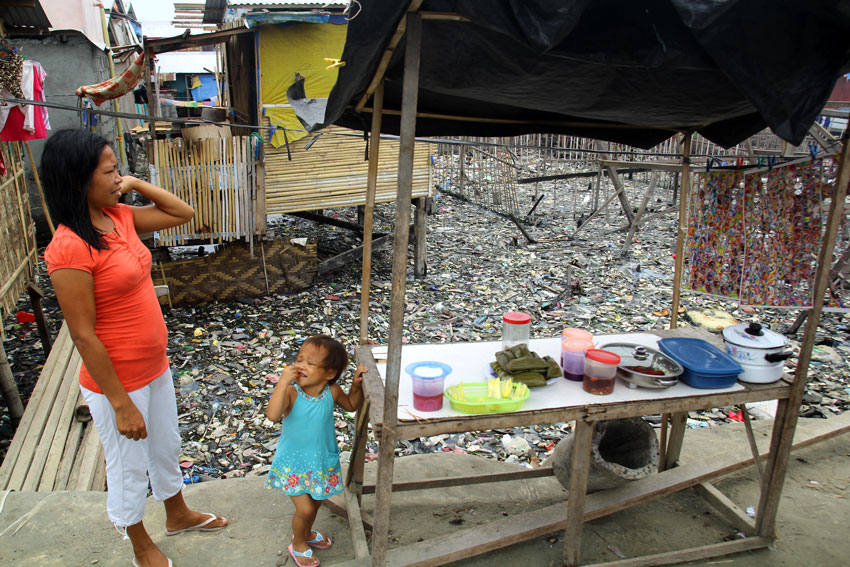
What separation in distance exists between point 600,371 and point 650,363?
359mm

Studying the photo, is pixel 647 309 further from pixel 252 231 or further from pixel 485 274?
pixel 252 231

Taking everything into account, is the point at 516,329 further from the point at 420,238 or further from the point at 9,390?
the point at 420,238

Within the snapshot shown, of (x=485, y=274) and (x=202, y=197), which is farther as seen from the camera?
(x=485, y=274)

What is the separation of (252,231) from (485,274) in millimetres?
3663

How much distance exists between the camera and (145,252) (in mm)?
2545

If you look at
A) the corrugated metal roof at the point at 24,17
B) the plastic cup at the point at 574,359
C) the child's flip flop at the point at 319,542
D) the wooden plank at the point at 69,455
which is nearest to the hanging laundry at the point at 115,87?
the corrugated metal roof at the point at 24,17

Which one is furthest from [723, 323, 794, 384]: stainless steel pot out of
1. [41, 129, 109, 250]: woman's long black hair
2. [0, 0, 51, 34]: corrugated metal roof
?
[0, 0, 51, 34]: corrugated metal roof

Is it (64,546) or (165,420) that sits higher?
(165,420)

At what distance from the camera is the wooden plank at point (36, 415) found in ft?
11.3

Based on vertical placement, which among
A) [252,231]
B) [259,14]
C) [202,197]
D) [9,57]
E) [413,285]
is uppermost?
[259,14]

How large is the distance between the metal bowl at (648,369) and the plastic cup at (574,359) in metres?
0.21

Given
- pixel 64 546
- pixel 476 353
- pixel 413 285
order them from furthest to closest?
1. pixel 413 285
2. pixel 476 353
3. pixel 64 546

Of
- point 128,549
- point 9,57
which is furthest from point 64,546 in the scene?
point 9,57

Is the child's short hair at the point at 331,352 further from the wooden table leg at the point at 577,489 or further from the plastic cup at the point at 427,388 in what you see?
the wooden table leg at the point at 577,489
